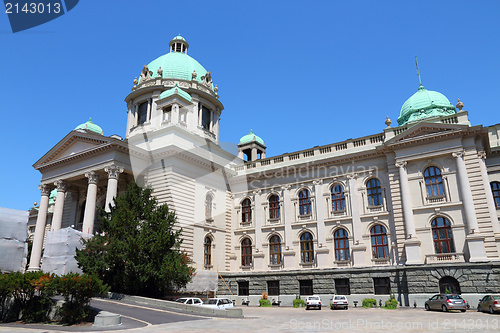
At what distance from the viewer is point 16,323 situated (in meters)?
20.3

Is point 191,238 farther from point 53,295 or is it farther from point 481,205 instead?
point 481,205

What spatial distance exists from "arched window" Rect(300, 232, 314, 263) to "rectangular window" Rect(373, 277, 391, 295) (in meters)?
6.69

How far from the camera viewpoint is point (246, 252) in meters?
42.8

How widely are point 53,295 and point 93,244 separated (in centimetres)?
903

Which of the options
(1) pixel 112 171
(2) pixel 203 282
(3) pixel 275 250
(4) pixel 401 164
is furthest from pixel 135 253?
(4) pixel 401 164

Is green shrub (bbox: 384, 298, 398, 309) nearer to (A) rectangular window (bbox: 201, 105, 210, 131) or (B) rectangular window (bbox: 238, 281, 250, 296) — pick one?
(B) rectangular window (bbox: 238, 281, 250, 296)

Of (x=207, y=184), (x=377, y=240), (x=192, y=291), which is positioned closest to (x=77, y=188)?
(x=207, y=184)

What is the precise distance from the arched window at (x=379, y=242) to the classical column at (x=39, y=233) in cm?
3330

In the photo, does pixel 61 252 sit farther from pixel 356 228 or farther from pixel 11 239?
pixel 356 228

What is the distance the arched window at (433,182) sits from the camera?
34188mm

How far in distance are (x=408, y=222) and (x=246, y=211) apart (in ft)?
58.4

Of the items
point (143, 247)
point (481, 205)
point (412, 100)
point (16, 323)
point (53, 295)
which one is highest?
point (412, 100)

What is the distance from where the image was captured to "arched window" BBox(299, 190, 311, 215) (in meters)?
40.6

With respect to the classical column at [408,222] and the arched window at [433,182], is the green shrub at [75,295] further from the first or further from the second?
the arched window at [433,182]
